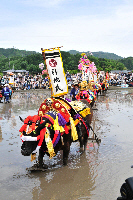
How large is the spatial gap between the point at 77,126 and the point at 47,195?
7.73ft

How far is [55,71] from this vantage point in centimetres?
714

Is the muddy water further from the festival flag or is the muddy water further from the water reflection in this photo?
the festival flag

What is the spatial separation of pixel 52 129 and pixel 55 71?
1.76 m

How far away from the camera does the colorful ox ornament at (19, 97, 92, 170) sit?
5.73 m

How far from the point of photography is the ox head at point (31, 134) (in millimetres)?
5652

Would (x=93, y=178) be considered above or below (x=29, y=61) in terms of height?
below

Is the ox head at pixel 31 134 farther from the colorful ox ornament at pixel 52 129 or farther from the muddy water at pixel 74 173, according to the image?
the muddy water at pixel 74 173

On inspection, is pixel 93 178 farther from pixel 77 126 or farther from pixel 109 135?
pixel 109 135

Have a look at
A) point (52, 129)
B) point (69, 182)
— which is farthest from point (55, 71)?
point (69, 182)

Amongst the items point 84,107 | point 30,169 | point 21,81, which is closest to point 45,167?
point 30,169

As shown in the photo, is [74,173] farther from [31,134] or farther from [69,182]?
[31,134]

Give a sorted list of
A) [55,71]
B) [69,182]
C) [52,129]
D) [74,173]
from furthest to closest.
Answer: [55,71] < [74,173] < [52,129] < [69,182]

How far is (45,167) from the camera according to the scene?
657 centimetres

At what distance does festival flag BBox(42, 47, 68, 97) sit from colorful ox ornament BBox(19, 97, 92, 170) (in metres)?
0.27
